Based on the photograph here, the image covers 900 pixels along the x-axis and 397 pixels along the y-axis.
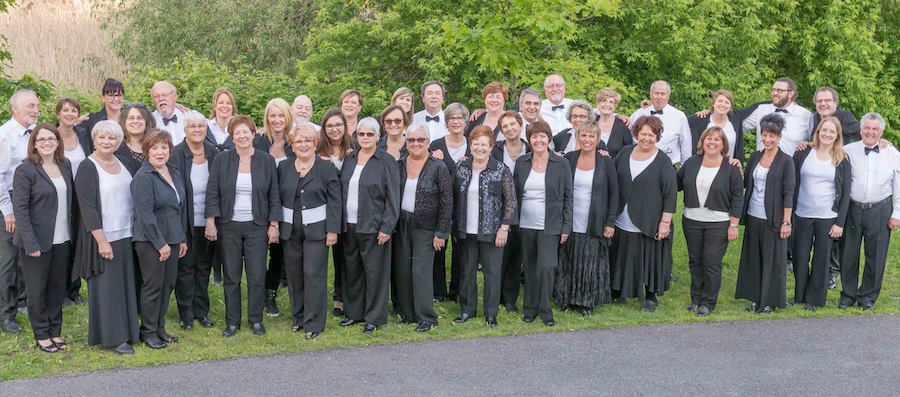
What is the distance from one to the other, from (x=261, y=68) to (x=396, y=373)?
1331 centimetres

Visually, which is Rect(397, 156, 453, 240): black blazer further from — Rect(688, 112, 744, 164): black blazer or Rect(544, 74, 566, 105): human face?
Rect(688, 112, 744, 164): black blazer

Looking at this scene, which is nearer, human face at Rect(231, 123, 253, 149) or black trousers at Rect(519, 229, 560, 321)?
human face at Rect(231, 123, 253, 149)

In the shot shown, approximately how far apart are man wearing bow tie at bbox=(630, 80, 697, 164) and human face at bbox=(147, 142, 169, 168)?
16.7ft

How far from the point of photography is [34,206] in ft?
23.3

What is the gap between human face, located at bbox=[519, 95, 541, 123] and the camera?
9.25 meters

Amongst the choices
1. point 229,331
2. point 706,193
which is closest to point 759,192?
point 706,193

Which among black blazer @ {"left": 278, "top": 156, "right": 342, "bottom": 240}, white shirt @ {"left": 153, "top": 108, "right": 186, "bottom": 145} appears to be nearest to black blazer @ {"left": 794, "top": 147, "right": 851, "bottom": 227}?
black blazer @ {"left": 278, "top": 156, "right": 342, "bottom": 240}

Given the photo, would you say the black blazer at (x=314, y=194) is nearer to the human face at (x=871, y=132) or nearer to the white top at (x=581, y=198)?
the white top at (x=581, y=198)

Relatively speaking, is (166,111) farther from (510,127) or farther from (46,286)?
(510,127)

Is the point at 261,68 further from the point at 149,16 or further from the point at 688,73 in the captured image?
the point at 688,73

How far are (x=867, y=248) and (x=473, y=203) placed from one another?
4.12 meters

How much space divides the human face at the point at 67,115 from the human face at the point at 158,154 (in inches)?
50.3

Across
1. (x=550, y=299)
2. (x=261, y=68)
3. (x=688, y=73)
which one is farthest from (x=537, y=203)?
(x=261, y=68)

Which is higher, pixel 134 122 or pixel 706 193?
pixel 134 122
